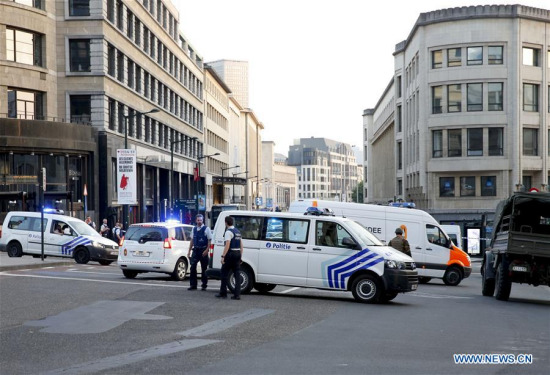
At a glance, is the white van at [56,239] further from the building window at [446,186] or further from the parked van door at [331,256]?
the building window at [446,186]

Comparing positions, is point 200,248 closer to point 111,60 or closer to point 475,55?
point 111,60

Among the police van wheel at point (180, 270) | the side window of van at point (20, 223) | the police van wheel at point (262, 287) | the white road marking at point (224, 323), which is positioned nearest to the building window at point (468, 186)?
the side window of van at point (20, 223)

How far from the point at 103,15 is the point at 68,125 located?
298 inches

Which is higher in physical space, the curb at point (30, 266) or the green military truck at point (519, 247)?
the green military truck at point (519, 247)

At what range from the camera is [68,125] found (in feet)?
151

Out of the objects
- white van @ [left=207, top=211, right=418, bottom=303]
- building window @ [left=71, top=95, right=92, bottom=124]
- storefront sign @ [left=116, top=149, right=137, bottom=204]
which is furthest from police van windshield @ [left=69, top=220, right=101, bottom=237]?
building window @ [left=71, top=95, right=92, bottom=124]

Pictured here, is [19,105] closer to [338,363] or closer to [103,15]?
[103,15]

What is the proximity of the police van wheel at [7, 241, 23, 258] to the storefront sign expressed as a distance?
9768 mm

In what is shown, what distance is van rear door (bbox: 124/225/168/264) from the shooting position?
22234 millimetres

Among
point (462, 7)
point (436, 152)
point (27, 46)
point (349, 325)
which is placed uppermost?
point (462, 7)

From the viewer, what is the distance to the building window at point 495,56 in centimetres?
5731

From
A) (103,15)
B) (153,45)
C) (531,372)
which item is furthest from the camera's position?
(153,45)

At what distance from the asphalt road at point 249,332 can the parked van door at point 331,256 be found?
1.64 feet

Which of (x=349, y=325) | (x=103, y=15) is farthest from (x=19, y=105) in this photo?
(x=349, y=325)
